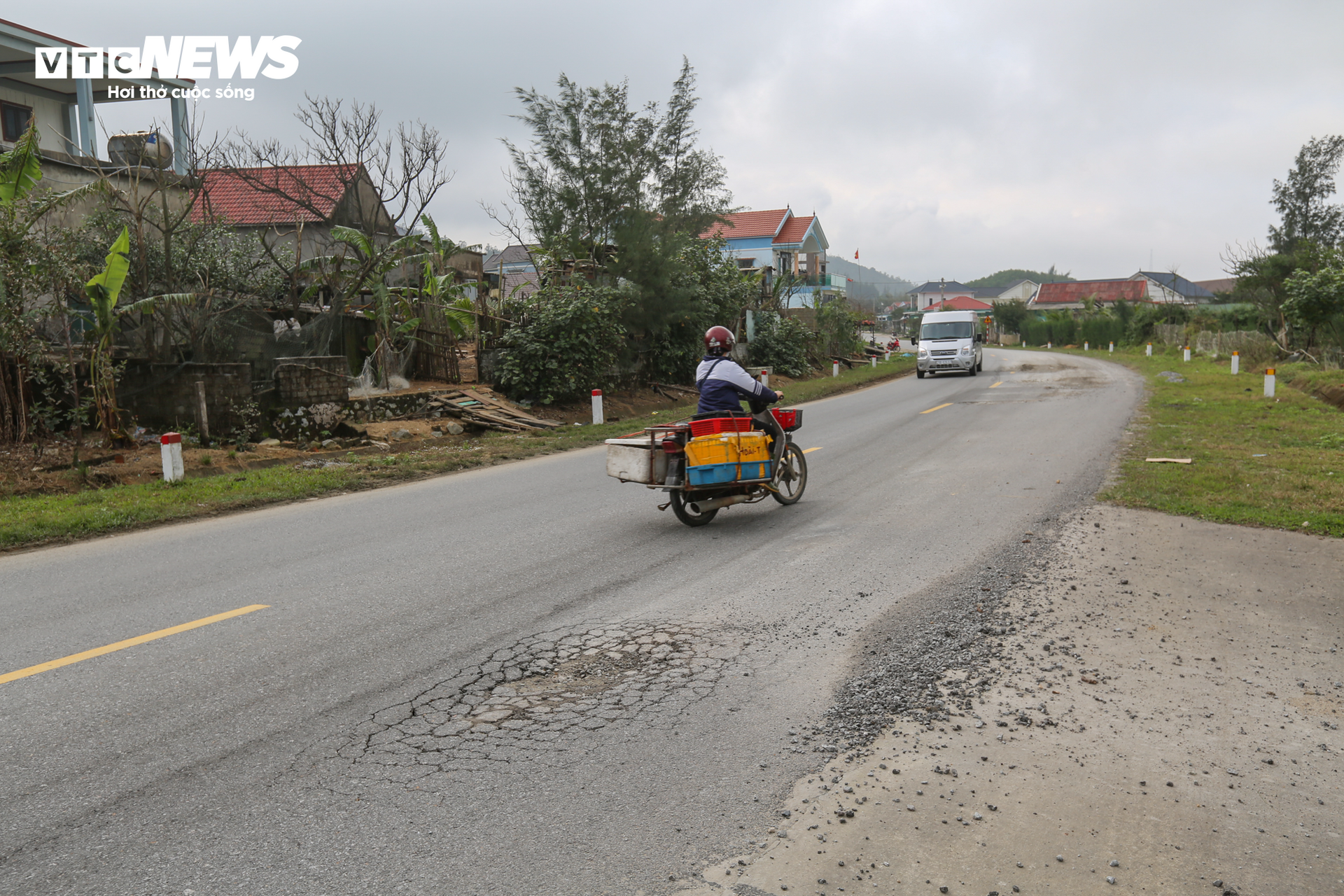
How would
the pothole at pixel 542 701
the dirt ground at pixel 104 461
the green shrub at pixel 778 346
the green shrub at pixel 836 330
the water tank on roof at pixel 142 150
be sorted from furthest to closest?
the green shrub at pixel 836 330
the green shrub at pixel 778 346
the water tank on roof at pixel 142 150
the dirt ground at pixel 104 461
the pothole at pixel 542 701

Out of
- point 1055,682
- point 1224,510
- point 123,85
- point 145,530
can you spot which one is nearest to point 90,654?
point 145,530

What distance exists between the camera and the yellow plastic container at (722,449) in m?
8.43

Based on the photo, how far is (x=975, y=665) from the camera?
15.6 feet

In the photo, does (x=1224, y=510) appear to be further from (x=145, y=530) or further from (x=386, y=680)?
(x=145, y=530)

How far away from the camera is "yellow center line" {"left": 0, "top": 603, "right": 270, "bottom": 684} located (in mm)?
4887

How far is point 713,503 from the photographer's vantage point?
28.6ft

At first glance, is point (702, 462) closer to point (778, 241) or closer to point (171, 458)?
point (171, 458)

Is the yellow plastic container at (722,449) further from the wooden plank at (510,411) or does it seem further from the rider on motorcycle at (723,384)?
the wooden plank at (510,411)

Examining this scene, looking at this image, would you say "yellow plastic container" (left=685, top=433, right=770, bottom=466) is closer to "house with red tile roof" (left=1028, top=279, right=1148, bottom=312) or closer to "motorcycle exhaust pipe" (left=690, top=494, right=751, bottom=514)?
"motorcycle exhaust pipe" (left=690, top=494, right=751, bottom=514)

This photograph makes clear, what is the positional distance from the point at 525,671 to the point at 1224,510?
6958 millimetres

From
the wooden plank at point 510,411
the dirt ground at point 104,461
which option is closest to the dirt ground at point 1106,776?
the dirt ground at point 104,461

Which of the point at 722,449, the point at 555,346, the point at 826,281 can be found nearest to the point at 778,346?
the point at 555,346

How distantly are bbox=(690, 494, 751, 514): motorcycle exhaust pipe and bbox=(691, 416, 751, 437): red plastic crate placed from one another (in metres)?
0.64

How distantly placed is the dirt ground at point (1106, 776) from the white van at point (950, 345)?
1125 inches
